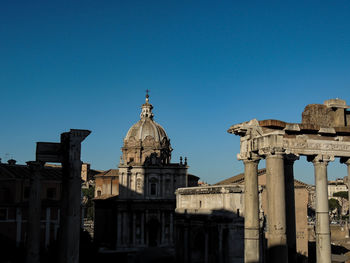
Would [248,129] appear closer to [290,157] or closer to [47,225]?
[290,157]

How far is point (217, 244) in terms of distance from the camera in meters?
34.4

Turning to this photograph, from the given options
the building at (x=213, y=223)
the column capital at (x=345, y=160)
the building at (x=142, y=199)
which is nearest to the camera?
the column capital at (x=345, y=160)

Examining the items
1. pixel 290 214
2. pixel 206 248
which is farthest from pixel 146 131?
pixel 290 214

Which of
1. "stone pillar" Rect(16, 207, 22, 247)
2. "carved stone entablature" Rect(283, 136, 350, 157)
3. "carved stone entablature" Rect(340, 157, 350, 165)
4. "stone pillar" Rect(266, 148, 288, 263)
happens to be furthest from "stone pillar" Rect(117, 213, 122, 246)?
"stone pillar" Rect(266, 148, 288, 263)

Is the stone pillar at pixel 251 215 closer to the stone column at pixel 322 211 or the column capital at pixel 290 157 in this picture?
the column capital at pixel 290 157

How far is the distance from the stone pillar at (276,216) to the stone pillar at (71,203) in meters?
7.97

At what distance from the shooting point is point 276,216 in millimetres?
13789

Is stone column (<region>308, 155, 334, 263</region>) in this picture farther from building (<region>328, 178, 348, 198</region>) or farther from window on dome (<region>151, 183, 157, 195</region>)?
building (<region>328, 178, 348, 198</region>)

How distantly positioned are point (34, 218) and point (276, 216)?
13.1 m

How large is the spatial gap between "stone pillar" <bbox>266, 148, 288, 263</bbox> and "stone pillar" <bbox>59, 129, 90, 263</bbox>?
7.97 meters

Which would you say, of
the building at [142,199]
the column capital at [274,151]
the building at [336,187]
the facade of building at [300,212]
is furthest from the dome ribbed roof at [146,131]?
the building at [336,187]

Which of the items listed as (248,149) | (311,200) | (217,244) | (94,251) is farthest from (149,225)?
(311,200)

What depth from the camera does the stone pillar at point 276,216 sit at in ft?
45.0

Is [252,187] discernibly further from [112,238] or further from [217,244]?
[112,238]
